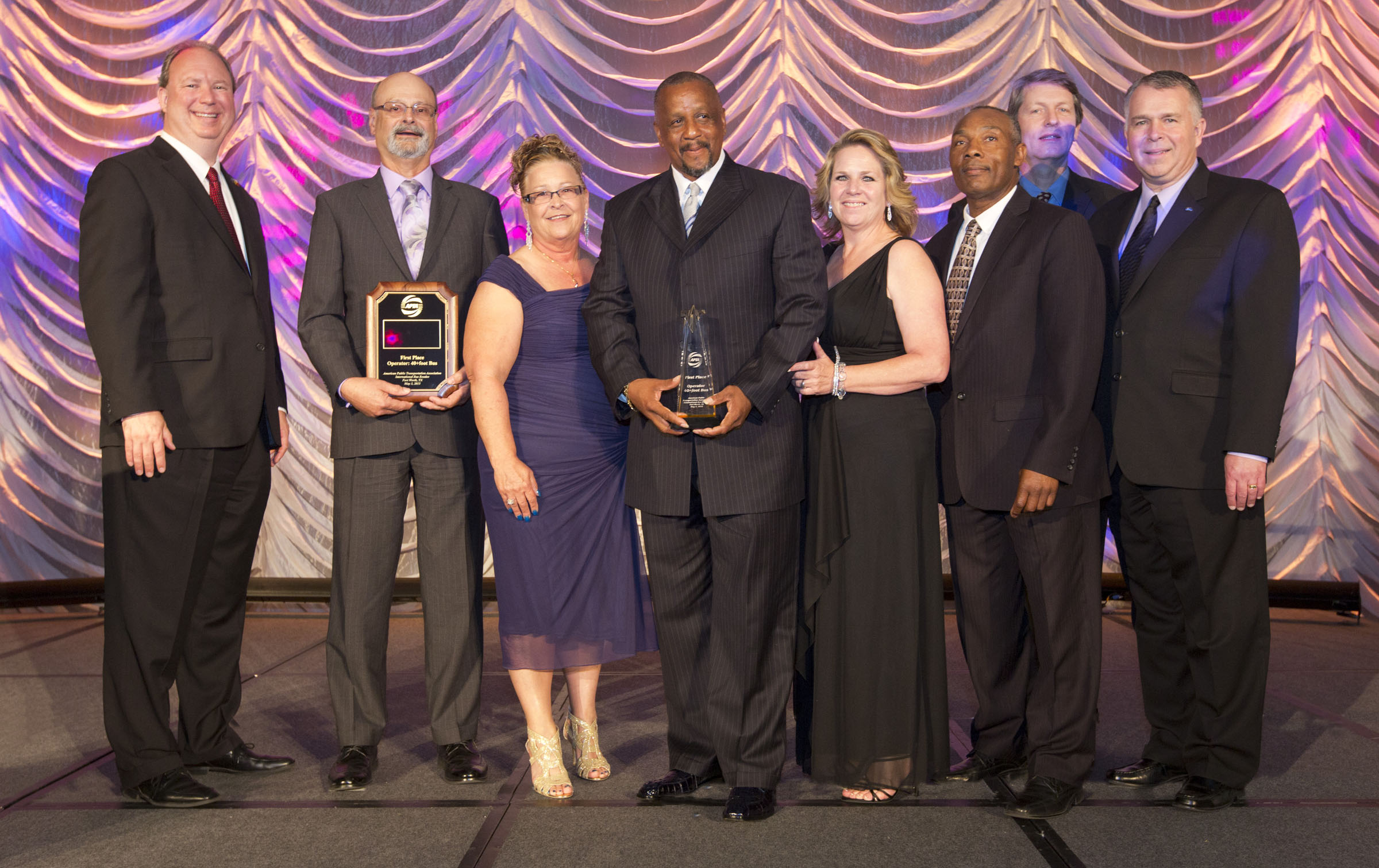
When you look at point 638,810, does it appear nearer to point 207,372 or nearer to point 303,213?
point 207,372

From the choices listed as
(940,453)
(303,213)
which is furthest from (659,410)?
(303,213)

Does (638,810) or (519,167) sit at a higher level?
(519,167)

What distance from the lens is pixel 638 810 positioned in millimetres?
2648

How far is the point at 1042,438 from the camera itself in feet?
8.41

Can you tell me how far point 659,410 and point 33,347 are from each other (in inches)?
174

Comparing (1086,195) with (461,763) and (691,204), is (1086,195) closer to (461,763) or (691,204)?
(691,204)

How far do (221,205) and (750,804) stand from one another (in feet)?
7.07

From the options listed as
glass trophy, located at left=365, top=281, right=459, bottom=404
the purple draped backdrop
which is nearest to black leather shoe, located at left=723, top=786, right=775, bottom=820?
glass trophy, located at left=365, top=281, right=459, bottom=404

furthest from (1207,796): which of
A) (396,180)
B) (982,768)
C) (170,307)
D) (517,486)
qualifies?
(170,307)

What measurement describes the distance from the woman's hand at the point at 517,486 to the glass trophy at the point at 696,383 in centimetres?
50

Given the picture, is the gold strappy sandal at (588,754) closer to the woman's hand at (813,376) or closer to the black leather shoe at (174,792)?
the black leather shoe at (174,792)

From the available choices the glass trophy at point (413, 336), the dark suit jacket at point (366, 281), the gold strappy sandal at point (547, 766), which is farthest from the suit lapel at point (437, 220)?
the gold strappy sandal at point (547, 766)

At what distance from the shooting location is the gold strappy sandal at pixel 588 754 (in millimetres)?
2885

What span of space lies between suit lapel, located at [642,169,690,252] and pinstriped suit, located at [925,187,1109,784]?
0.75m
